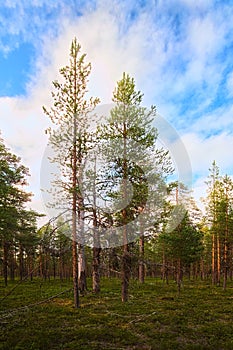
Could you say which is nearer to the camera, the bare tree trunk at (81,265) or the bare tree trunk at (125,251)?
the bare tree trunk at (125,251)

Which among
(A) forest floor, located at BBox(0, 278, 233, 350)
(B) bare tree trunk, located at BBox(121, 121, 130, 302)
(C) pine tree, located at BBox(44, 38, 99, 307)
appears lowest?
(A) forest floor, located at BBox(0, 278, 233, 350)

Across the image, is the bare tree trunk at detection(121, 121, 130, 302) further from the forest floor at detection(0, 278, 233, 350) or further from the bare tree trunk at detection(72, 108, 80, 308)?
the bare tree trunk at detection(72, 108, 80, 308)

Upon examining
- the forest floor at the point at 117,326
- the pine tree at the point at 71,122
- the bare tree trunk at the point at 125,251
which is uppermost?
the pine tree at the point at 71,122

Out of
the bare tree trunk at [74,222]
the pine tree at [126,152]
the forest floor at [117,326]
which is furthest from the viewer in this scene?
the pine tree at [126,152]

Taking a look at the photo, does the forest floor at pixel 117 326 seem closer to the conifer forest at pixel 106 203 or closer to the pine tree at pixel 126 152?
the conifer forest at pixel 106 203

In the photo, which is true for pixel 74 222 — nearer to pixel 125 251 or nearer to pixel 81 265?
pixel 125 251

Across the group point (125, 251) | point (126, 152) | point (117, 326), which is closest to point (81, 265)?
point (125, 251)

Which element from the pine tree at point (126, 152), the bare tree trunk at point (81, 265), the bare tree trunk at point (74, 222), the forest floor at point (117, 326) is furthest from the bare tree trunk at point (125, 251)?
the bare tree trunk at point (81, 265)

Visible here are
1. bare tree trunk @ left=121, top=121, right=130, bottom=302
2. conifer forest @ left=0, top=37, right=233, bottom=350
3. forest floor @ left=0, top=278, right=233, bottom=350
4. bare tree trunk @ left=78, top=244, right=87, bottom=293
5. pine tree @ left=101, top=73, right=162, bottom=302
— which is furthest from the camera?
bare tree trunk @ left=78, top=244, right=87, bottom=293

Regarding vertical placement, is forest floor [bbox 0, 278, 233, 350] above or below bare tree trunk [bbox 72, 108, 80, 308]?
below

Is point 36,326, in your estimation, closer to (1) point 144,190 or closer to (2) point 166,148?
(1) point 144,190

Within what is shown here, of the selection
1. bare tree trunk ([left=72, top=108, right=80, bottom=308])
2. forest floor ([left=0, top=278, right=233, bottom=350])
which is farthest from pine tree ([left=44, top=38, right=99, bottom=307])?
forest floor ([left=0, top=278, right=233, bottom=350])

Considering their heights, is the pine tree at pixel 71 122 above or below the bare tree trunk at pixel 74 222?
above

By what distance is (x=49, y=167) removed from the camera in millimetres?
15711
